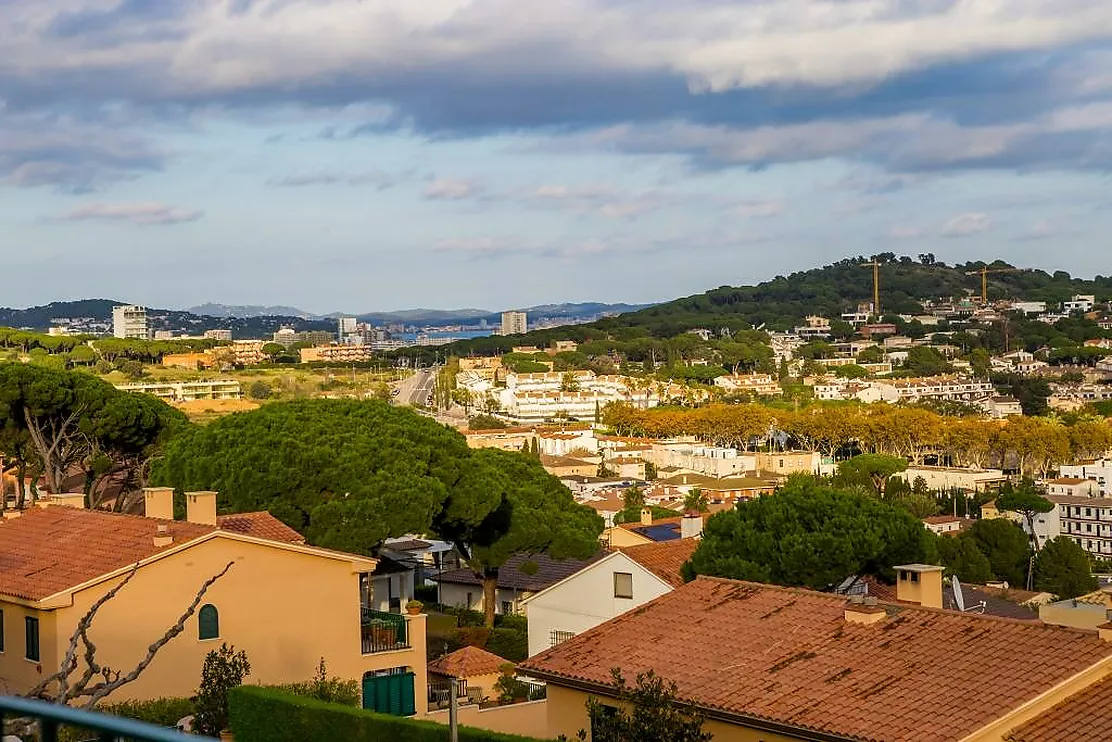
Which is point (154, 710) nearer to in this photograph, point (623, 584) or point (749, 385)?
point (623, 584)

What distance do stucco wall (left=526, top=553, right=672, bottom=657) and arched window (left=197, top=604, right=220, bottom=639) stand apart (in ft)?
33.6

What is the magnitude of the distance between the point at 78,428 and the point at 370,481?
16117 millimetres

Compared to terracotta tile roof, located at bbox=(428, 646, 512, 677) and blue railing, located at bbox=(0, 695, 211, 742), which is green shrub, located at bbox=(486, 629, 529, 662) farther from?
blue railing, located at bbox=(0, 695, 211, 742)

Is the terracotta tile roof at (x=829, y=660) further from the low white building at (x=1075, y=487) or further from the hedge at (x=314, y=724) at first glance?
the low white building at (x=1075, y=487)

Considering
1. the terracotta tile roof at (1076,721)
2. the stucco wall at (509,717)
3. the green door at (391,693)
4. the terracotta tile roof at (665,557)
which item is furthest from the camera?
the terracotta tile roof at (665,557)

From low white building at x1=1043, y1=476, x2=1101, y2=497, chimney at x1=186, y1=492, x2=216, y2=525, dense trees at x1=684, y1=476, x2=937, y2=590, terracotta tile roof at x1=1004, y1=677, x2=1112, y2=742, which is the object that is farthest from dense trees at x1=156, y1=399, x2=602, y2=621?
low white building at x1=1043, y1=476, x2=1101, y2=497

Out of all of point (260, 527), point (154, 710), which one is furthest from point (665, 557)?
point (154, 710)

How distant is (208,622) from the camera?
16.7m

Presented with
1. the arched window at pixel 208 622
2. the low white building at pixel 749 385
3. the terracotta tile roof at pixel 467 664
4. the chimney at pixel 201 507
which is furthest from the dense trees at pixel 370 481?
the low white building at pixel 749 385

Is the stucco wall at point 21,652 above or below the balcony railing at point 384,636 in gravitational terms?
above

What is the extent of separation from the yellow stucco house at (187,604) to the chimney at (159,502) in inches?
0.7

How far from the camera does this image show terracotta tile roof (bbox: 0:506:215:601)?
16.2m

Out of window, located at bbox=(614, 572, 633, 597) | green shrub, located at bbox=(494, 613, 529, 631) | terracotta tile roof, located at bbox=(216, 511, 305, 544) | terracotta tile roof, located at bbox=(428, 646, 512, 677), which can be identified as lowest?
green shrub, located at bbox=(494, 613, 529, 631)

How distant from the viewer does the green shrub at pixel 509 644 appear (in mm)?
28047
